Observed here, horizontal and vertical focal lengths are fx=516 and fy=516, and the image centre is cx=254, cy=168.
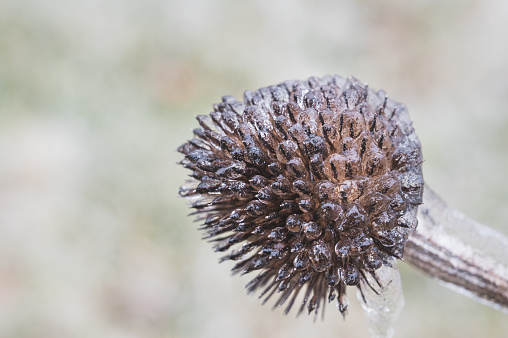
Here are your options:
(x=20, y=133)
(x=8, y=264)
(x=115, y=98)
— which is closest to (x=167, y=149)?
(x=115, y=98)

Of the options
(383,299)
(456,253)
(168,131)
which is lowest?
(383,299)

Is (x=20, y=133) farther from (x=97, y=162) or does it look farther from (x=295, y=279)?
(x=295, y=279)

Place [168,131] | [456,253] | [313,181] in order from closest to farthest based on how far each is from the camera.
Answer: [313,181], [456,253], [168,131]

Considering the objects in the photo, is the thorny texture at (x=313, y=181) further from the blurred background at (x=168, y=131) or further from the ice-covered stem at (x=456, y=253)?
the blurred background at (x=168, y=131)

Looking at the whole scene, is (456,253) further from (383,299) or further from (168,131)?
(168,131)

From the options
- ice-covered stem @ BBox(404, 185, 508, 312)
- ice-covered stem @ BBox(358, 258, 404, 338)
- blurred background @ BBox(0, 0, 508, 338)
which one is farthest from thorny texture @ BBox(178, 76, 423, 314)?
blurred background @ BBox(0, 0, 508, 338)

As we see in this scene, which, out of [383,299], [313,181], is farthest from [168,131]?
[313,181]
